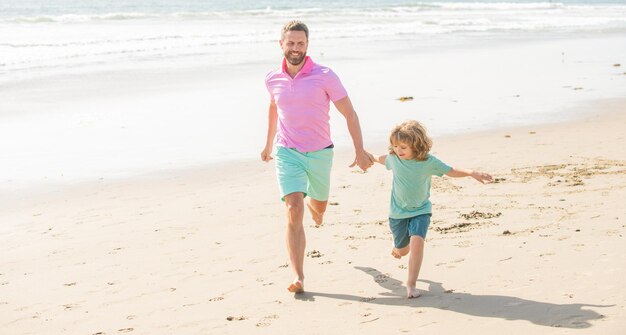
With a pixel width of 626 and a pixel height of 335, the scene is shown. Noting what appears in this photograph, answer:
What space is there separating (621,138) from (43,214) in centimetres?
665

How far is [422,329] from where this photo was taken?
182 inches

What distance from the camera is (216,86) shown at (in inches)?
627

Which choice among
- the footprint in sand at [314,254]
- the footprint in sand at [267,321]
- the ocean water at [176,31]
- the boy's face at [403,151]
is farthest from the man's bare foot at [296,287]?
the ocean water at [176,31]

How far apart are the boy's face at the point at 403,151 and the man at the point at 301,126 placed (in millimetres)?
349

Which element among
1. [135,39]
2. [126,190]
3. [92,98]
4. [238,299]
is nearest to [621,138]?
[126,190]

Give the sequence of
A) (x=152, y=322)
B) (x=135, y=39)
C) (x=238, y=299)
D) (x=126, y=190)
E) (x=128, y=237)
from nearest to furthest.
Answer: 1. (x=152, y=322)
2. (x=238, y=299)
3. (x=128, y=237)
4. (x=126, y=190)
5. (x=135, y=39)

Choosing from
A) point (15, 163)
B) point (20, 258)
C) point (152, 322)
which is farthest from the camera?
point (15, 163)

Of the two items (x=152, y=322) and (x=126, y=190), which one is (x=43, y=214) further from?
(x=152, y=322)

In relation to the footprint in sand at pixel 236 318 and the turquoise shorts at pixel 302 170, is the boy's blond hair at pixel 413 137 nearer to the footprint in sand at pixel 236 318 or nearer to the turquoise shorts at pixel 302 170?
the turquoise shorts at pixel 302 170

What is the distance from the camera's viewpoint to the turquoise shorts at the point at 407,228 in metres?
5.29

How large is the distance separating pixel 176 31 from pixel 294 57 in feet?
90.1

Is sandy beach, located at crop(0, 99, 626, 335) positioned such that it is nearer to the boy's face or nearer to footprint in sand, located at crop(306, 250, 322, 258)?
footprint in sand, located at crop(306, 250, 322, 258)

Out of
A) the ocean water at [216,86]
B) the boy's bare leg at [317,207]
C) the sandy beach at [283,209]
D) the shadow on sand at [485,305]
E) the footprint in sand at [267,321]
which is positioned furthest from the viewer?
the ocean water at [216,86]

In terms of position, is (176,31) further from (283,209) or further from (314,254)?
(314,254)
